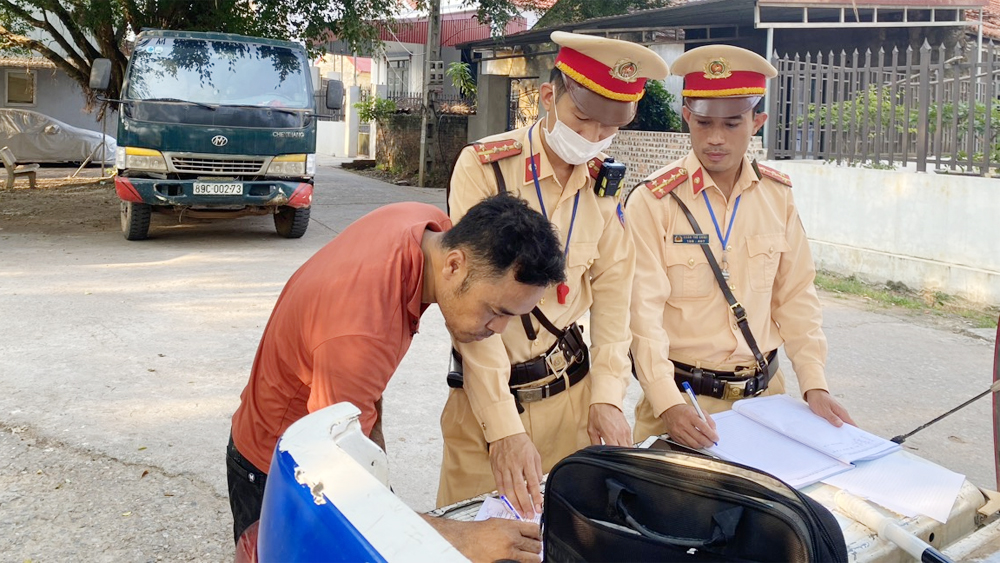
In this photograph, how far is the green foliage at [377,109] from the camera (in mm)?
20734

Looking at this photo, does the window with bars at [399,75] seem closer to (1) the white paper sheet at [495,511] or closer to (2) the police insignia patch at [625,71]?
(2) the police insignia patch at [625,71]

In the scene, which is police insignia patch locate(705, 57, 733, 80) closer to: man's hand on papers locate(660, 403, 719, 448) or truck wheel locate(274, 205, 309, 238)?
man's hand on papers locate(660, 403, 719, 448)

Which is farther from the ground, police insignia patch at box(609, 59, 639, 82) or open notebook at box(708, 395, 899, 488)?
police insignia patch at box(609, 59, 639, 82)

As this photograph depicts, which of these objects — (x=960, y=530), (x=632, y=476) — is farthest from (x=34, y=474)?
(x=960, y=530)

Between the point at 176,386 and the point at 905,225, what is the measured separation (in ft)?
20.8

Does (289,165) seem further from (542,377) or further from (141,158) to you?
(542,377)

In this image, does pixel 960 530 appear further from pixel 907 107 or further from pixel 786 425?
pixel 907 107

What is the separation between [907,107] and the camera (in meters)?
7.88

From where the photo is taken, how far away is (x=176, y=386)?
199 inches

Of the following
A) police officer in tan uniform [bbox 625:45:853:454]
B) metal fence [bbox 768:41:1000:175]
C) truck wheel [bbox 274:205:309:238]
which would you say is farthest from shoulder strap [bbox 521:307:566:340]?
truck wheel [bbox 274:205:309:238]

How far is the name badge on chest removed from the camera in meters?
2.72

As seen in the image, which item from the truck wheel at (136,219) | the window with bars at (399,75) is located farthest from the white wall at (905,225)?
the window with bars at (399,75)

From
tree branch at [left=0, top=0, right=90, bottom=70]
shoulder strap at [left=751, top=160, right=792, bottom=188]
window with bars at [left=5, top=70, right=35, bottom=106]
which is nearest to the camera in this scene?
shoulder strap at [left=751, top=160, right=792, bottom=188]

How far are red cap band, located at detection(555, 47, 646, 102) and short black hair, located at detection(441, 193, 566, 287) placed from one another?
66 centimetres
